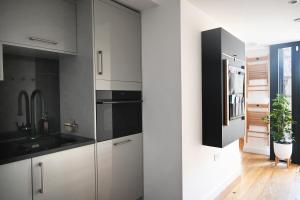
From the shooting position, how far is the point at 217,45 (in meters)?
2.25

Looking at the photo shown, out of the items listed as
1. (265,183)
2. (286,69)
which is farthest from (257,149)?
(286,69)

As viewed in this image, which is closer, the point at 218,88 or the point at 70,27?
the point at 70,27

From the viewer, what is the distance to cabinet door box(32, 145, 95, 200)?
1.50 meters

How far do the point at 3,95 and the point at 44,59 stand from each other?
0.55 metres

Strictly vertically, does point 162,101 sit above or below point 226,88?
below

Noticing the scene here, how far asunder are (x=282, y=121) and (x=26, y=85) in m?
4.13

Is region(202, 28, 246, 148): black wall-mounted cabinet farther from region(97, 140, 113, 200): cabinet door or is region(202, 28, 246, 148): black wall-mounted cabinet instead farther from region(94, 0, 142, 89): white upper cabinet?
region(97, 140, 113, 200): cabinet door

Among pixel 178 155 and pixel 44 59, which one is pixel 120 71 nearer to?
pixel 44 59

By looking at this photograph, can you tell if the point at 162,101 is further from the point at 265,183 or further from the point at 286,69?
the point at 286,69

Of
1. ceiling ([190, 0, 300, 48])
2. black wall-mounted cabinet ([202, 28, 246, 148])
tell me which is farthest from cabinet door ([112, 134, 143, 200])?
ceiling ([190, 0, 300, 48])

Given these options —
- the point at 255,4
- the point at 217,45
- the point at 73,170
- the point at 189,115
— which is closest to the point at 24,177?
the point at 73,170

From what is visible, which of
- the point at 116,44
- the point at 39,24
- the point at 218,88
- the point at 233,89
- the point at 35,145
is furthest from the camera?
the point at 233,89

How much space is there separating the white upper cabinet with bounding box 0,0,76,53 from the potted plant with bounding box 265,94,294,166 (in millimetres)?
3707

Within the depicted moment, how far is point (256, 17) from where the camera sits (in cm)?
260
